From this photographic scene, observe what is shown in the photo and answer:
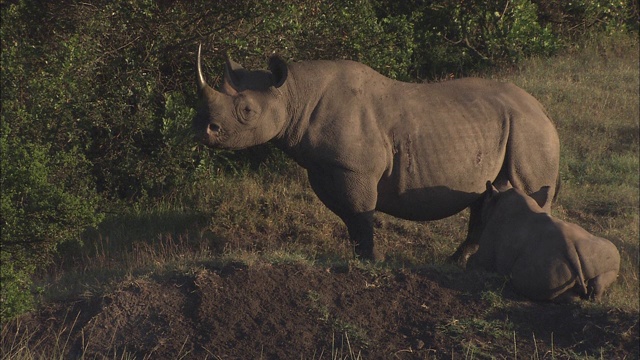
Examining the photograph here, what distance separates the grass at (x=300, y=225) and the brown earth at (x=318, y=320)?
281 mm

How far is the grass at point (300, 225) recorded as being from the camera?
8828 millimetres

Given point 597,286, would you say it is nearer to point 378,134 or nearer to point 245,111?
point 378,134

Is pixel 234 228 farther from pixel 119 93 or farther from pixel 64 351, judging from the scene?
pixel 64 351

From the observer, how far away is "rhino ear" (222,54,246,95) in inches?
339

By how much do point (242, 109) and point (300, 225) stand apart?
2.63 meters

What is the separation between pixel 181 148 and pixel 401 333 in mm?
5219

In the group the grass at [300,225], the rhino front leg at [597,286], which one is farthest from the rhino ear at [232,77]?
the rhino front leg at [597,286]

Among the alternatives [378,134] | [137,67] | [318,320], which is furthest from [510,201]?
[137,67]

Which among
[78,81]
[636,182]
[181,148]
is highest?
[78,81]

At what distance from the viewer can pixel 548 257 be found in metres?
7.69

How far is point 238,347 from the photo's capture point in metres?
6.86

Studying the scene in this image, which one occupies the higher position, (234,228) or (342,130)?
(342,130)

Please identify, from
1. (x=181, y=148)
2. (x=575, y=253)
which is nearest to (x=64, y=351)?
(x=575, y=253)

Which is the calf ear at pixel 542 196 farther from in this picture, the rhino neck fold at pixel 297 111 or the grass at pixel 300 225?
the rhino neck fold at pixel 297 111
